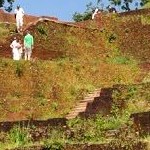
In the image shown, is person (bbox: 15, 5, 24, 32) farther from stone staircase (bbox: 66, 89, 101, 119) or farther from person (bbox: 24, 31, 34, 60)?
stone staircase (bbox: 66, 89, 101, 119)

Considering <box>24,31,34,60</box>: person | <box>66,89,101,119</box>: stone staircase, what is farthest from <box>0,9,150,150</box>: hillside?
<box>24,31,34,60</box>: person

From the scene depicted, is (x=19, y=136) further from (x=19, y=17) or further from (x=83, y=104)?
(x=19, y=17)

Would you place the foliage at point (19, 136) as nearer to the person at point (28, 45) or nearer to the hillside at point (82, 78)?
the hillside at point (82, 78)

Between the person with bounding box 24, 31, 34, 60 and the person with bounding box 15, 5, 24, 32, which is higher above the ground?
the person with bounding box 15, 5, 24, 32

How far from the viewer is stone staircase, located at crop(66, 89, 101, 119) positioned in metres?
19.8

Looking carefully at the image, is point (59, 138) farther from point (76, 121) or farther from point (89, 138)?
point (76, 121)

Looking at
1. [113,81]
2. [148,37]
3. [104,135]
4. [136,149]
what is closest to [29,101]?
[113,81]

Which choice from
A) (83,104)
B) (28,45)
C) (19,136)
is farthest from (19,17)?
(19,136)

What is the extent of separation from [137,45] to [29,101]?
996 centimetres

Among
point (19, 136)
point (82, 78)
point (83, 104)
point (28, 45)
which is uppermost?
point (28, 45)

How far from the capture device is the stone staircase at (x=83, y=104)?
1977 centimetres

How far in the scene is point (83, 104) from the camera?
820 inches

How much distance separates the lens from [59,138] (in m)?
14.6

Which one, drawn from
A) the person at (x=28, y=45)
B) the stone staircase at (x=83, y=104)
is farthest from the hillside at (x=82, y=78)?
the person at (x=28, y=45)
